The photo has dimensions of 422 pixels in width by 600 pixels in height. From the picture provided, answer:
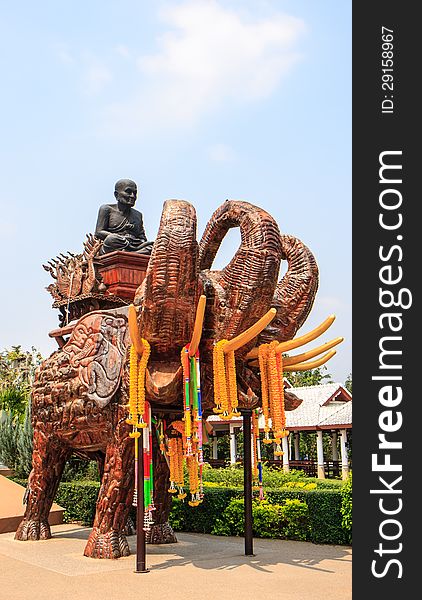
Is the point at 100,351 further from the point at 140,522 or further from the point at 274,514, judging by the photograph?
the point at 274,514

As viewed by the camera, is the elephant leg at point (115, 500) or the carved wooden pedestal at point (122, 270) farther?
the carved wooden pedestal at point (122, 270)

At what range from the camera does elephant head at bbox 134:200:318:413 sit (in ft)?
24.9

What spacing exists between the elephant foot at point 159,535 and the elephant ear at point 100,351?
219cm

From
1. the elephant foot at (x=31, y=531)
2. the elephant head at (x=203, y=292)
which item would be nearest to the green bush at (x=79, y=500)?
the elephant foot at (x=31, y=531)

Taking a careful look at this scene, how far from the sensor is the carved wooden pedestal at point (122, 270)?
10320 mm

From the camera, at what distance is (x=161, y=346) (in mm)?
8016

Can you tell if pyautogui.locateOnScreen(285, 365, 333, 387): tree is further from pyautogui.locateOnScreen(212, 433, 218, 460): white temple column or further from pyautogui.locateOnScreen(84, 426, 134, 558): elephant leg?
pyautogui.locateOnScreen(84, 426, 134, 558): elephant leg

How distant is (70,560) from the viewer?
859 cm

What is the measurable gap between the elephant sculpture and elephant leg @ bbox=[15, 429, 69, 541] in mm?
14

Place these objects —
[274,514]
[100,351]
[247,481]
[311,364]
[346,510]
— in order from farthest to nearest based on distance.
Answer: [274,514], [346,510], [100,351], [247,481], [311,364]

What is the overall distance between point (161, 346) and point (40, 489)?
3600mm

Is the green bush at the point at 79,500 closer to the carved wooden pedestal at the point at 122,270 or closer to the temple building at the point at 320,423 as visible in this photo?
the carved wooden pedestal at the point at 122,270

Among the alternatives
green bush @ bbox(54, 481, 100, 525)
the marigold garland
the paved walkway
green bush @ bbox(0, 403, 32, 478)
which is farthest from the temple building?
the marigold garland

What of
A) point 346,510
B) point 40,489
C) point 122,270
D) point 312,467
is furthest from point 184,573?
point 312,467
